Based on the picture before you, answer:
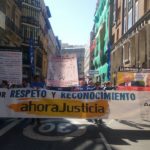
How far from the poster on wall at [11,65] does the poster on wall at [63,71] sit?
1.30 metres

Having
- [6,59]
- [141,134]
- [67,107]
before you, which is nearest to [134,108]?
[141,134]

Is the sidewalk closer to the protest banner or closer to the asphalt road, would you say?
the asphalt road

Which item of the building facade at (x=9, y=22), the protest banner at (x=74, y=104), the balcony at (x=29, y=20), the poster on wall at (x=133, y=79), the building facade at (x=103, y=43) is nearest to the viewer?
the protest banner at (x=74, y=104)

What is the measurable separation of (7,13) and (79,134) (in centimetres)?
3104

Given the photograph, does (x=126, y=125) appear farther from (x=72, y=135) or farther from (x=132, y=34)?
(x=132, y=34)

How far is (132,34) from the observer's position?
4284cm

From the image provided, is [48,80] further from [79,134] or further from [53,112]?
[79,134]

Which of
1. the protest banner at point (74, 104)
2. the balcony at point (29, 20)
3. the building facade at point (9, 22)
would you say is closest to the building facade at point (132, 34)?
the building facade at point (9, 22)

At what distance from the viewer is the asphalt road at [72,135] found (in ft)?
40.9

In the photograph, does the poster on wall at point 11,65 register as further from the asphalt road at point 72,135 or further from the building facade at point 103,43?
the building facade at point 103,43

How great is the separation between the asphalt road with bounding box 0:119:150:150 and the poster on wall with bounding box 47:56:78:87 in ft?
4.85

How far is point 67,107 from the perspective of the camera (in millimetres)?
15883

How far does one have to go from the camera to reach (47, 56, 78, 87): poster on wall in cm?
1769

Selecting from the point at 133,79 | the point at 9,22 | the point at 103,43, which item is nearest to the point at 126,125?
the point at 133,79
